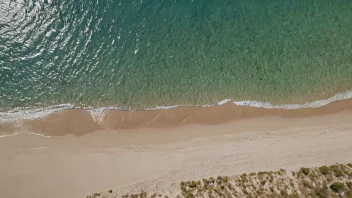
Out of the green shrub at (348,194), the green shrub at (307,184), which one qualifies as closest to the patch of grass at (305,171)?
the green shrub at (307,184)

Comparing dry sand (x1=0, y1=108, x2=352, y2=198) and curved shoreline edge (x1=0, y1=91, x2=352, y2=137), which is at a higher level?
curved shoreline edge (x1=0, y1=91, x2=352, y2=137)

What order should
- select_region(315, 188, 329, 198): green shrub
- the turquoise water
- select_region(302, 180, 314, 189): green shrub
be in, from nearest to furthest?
select_region(315, 188, 329, 198): green shrub
select_region(302, 180, 314, 189): green shrub
the turquoise water

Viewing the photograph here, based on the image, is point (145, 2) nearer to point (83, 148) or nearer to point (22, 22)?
point (22, 22)

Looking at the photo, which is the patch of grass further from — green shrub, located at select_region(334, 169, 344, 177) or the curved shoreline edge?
the curved shoreline edge

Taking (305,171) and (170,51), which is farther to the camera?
(170,51)

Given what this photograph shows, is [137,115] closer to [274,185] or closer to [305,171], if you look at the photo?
[274,185]

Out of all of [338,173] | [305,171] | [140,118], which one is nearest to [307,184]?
[305,171]

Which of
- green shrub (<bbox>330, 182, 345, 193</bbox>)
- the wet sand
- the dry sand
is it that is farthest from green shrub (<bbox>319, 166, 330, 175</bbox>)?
the wet sand

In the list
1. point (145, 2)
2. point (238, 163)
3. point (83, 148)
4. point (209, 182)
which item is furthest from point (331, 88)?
point (83, 148)
